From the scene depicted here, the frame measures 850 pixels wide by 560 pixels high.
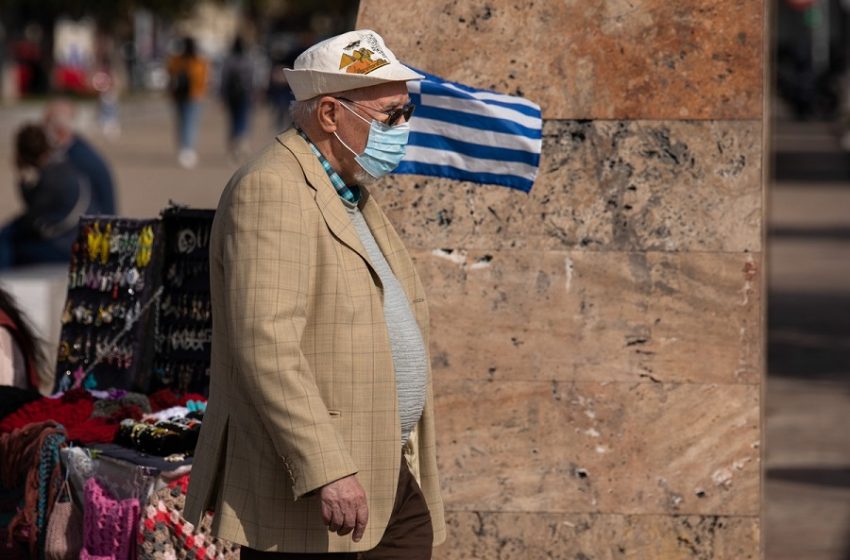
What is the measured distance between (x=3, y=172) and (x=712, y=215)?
19.0 metres

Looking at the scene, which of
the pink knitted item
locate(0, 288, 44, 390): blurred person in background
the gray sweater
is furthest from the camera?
locate(0, 288, 44, 390): blurred person in background

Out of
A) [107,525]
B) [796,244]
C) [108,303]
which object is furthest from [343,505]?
[796,244]

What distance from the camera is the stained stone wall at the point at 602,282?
5.22 m

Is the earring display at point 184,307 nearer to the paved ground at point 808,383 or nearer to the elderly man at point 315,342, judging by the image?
the elderly man at point 315,342

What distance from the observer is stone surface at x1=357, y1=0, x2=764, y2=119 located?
17.0 ft

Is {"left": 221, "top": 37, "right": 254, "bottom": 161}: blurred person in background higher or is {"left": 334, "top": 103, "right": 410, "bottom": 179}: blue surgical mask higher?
{"left": 221, "top": 37, "right": 254, "bottom": 161}: blurred person in background

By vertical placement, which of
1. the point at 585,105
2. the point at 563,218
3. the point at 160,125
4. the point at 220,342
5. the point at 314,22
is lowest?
the point at 220,342

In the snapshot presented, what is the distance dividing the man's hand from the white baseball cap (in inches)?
33.1

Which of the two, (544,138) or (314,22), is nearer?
(544,138)

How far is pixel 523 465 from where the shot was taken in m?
5.33

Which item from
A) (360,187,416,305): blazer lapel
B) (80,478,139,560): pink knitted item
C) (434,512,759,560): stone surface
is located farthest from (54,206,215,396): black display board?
(360,187,416,305): blazer lapel

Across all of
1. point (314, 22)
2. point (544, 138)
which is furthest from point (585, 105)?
point (314, 22)

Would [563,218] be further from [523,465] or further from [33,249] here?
[33,249]

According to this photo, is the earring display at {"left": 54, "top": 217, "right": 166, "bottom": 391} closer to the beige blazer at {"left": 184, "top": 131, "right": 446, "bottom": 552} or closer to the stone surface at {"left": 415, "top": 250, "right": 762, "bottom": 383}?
the stone surface at {"left": 415, "top": 250, "right": 762, "bottom": 383}
